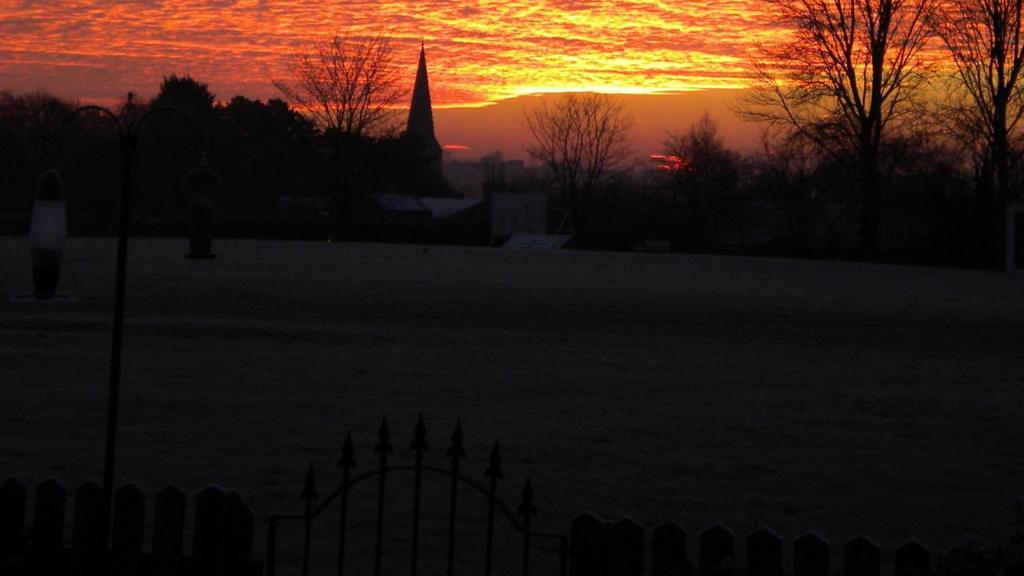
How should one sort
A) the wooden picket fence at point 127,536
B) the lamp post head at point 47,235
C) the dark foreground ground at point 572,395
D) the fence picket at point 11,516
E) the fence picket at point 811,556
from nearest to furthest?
the fence picket at point 811,556, the wooden picket fence at point 127,536, the fence picket at point 11,516, the dark foreground ground at point 572,395, the lamp post head at point 47,235

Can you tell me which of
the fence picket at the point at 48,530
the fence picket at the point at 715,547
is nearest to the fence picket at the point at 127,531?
the fence picket at the point at 48,530

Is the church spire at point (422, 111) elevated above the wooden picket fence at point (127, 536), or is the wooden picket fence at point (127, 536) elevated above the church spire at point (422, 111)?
the church spire at point (422, 111)

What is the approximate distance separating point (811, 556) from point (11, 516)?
10.5 feet

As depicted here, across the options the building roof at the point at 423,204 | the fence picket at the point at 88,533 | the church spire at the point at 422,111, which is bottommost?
the fence picket at the point at 88,533

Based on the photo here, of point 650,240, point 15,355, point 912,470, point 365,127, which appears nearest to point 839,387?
point 912,470

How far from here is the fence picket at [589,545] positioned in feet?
15.0

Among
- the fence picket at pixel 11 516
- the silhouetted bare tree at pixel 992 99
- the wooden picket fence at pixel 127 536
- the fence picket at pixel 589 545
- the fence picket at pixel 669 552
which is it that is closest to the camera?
the fence picket at pixel 669 552

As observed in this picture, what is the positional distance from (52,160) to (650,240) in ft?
162

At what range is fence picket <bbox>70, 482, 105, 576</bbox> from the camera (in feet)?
15.8

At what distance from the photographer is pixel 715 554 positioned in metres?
4.38

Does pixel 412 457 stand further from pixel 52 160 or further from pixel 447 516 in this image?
pixel 52 160

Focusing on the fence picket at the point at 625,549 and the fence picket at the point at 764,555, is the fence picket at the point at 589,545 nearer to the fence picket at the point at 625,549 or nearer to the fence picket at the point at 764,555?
the fence picket at the point at 625,549

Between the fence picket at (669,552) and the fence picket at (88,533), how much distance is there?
2.25 meters

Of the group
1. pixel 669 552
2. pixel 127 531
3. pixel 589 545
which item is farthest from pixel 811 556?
pixel 127 531
